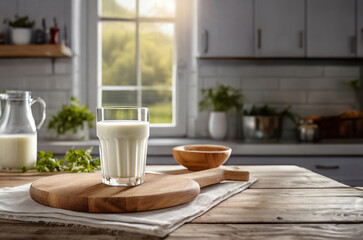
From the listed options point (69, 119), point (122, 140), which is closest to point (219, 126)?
point (69, 119)

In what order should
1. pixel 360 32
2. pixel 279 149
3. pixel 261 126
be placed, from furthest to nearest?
pixel 360 32 → pixel 261 126 → pixel 279 149

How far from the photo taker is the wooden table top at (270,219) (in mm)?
608

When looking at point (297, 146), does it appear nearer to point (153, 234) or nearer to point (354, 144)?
point (354, 144)

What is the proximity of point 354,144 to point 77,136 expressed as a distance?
6.29 feet

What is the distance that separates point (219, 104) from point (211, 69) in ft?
1.05

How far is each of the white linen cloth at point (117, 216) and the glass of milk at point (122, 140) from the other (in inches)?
6.5

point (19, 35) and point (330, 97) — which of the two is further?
point (330, 97)

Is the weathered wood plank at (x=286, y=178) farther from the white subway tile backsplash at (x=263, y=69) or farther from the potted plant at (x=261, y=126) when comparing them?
the white subway tile backsplash at (x=263, y=69)

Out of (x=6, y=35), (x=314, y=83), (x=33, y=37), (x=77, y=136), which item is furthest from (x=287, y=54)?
(x=6, y=35)

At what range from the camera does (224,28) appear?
2.79 m

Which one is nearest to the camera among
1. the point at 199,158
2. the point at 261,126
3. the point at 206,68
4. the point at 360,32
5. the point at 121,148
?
the point at 121,148

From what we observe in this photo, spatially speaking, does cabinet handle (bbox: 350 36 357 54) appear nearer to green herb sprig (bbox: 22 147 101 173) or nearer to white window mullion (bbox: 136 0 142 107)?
white window mullion (bbox: 136 0 142 107)

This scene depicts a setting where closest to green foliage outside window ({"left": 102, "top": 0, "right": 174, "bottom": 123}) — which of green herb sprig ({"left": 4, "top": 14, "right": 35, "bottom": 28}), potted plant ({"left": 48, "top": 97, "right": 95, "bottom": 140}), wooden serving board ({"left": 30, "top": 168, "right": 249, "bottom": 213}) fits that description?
potted plant ({"left": 48, "top": 97, "right": 95, "bottom": 140})

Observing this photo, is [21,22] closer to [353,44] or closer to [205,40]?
[205,40]
